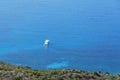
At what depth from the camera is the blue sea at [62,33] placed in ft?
85.6

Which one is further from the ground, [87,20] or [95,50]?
[87,20]

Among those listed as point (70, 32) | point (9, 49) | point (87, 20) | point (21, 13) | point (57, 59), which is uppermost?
point (21, 13)

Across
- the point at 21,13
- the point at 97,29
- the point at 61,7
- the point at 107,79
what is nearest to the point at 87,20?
the point at 97,29

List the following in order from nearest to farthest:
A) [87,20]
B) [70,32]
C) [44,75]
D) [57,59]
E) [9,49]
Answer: [44,75] → [57,59] → [9,49] → [70,32] → [87,20]

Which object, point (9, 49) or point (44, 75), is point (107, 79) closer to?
point (44, 75)

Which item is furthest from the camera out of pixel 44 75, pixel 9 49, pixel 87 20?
pixel 87 20

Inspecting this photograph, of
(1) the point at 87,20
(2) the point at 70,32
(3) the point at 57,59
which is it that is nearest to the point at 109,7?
(1) the point at 87,20

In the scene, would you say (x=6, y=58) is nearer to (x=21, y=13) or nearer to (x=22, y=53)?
(x=22, y=53)

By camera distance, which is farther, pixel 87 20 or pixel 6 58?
pixel 87 20

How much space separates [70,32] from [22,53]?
7.06 meters

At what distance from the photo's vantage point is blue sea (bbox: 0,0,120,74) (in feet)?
85.6

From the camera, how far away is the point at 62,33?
108 ft

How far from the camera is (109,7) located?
135 ft

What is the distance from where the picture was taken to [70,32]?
108 ft
